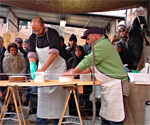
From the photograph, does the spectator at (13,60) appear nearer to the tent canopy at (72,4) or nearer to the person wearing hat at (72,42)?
the tent canopy at (72,4)

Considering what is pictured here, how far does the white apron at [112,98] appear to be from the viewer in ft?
10.3

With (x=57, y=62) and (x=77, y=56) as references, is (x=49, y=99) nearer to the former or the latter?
(x=57, y=62)

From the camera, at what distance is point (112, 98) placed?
10.4ft

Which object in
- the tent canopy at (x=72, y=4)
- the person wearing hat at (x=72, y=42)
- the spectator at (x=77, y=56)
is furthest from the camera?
the person wearing hat at (x=72, y=42)

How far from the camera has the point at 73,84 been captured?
9.67 ft

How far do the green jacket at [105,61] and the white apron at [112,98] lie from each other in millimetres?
74

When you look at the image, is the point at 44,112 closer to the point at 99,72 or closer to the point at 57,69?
the point at 57,69

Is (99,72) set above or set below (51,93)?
above

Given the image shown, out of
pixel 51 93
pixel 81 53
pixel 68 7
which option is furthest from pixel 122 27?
pixel 51 93

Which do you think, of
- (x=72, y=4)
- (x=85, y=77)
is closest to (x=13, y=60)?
(x=72, y=4)

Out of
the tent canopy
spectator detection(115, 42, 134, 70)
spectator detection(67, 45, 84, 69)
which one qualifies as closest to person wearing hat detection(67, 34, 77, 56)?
spectator detection(67, 45, 84, 69)

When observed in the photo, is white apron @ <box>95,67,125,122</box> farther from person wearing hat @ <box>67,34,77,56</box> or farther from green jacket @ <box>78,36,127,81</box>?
person wearing hat @ <box>67,34,77,56</box>

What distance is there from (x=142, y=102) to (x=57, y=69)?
131 centimetres

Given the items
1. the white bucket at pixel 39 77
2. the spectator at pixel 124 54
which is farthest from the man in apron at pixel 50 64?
the spectator at pixel 124 54
